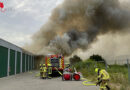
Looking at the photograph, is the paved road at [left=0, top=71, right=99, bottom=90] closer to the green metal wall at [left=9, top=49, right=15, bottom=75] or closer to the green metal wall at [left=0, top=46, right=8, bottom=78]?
the green metal wall at [left=0, top=46, right=8, bottom=78]

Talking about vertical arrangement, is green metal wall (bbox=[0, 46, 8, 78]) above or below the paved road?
above

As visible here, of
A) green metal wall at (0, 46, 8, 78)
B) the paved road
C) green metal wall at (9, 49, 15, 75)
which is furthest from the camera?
green metal wall at (9, 49, 15, 75)

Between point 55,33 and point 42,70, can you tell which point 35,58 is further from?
point 42,70

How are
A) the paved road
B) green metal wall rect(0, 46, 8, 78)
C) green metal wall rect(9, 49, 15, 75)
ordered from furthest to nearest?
1. green metal wall rect(9, 49, 15, 75)
2. green metal wall rect(0, 46, 8, 78)
3. the paved road

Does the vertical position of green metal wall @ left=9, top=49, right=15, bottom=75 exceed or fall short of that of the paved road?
it exceeds it

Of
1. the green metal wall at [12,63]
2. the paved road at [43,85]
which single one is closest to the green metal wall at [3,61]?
the green metal wall at [12,63]

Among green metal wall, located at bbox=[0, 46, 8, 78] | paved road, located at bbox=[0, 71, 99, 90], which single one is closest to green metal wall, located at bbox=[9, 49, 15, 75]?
green metal wall, located at bbox=[0, 46, 8, 78]

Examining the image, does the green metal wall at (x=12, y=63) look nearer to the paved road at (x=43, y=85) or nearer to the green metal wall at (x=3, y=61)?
the green metal wall at (x=3, y=61)

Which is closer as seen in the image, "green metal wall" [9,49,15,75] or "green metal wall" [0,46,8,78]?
"green metal wall" [0,46,8,78]

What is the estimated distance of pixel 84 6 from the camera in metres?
30.5

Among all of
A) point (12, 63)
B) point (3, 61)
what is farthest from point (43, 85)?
point (12, 63)

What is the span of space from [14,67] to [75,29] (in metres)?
13.9

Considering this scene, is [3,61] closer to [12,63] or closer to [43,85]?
[12,63]

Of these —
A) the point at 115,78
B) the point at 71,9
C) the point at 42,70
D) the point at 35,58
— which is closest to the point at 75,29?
the point at 71,9
